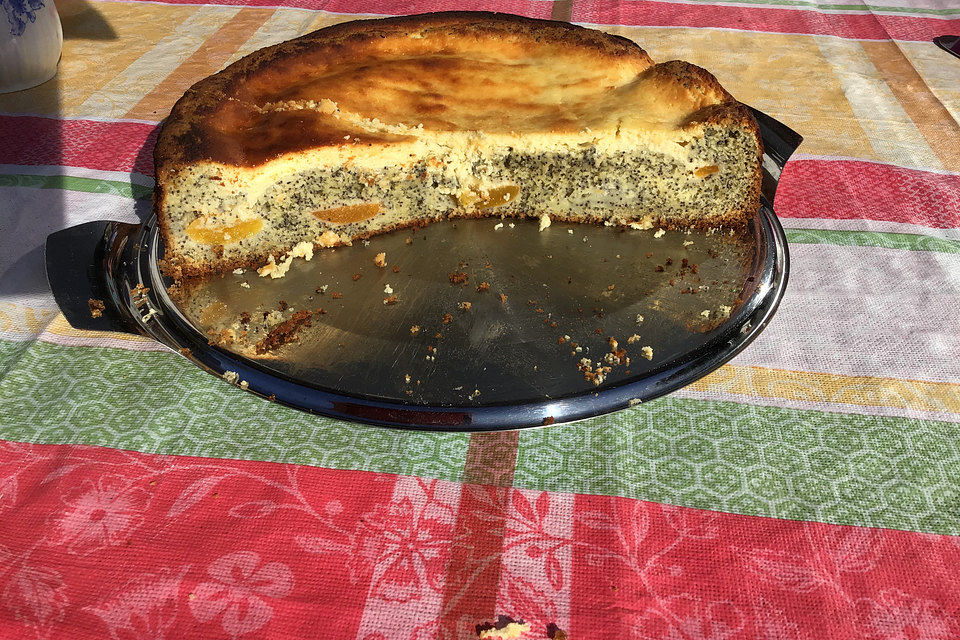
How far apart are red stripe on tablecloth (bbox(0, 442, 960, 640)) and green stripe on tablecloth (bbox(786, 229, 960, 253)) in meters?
1.56

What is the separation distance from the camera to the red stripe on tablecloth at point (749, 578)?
5.82 feet

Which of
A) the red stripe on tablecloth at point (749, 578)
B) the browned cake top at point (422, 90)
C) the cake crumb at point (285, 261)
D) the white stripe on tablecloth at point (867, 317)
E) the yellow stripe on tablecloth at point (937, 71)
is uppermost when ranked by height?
the browned cake top at point (422, 90)

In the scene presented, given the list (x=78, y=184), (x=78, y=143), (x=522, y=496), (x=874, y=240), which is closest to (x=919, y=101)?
(x=874, y=240)

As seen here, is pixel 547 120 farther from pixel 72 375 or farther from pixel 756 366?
pixel 72 375

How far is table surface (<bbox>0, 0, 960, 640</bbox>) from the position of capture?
1.80 metres

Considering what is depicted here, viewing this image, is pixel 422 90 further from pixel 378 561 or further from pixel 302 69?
pixel 378 561

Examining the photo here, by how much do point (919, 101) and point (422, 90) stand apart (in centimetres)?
313

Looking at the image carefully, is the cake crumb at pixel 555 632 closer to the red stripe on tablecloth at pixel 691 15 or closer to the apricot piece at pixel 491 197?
the apricot piece at pixel 491 197

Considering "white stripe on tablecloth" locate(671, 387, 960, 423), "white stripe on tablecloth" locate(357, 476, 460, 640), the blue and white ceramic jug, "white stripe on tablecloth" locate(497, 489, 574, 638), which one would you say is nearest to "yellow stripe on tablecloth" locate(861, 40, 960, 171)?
"white stripe on tablecloth" locate(671, 387, 960, 423)

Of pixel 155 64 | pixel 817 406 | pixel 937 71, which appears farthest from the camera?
pixel 155 64

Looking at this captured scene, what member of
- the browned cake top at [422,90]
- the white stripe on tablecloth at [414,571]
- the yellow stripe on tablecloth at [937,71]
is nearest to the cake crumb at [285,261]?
the browned cake top at [422,90]

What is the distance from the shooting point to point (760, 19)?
17.3 ft

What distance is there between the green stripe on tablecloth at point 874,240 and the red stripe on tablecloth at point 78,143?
3.25m

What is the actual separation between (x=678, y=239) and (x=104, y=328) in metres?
2.39
